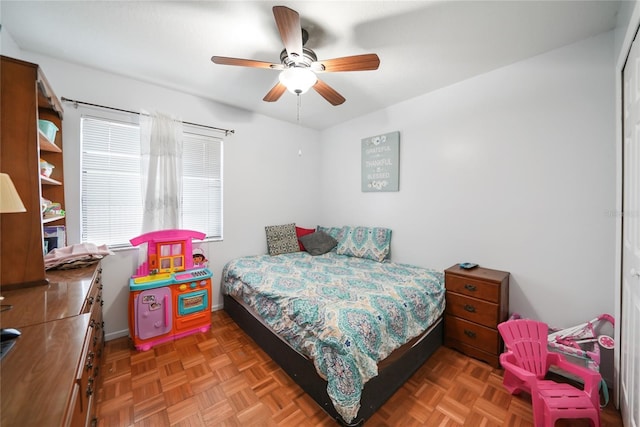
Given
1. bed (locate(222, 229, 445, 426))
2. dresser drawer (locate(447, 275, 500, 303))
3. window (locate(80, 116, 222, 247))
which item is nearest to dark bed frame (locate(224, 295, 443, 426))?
bed (locate(222, 229, 445, 426))

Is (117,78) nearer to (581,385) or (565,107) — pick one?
(565,107)

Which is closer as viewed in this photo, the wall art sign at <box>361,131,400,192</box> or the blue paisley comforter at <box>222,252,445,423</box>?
the blue paisley comforter at <box>222,252,445,423</box>

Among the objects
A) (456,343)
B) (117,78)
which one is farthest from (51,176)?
(456,343)

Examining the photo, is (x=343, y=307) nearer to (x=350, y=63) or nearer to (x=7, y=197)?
(x=350, y=63)

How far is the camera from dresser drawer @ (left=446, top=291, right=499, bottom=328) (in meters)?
1.99

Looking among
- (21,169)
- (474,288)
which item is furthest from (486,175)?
(21,169)

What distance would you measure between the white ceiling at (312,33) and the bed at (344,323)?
6.42 feet

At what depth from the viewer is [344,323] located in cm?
148

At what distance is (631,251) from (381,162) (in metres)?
2.23

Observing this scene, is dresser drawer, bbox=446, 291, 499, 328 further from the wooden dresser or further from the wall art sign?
the wooden dresser

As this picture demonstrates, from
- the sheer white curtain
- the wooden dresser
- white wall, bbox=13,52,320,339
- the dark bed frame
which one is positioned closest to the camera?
the wooden dresser

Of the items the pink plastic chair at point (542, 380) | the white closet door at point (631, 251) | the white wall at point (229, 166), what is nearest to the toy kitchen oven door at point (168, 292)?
the white wall at point (229, 166)

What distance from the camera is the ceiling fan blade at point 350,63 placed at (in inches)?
61.8

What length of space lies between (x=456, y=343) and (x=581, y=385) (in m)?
0.81
